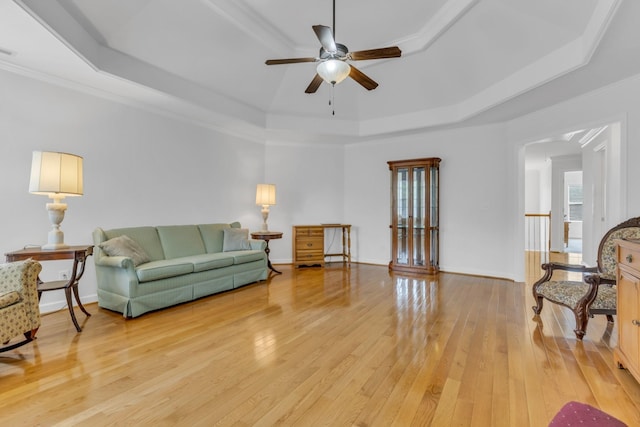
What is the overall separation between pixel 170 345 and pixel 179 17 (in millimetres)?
3477

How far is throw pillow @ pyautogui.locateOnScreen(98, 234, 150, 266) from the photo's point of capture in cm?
338

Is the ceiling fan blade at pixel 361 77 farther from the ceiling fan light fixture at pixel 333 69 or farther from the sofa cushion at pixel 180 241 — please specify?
the sofa cushion at pixel 180 241

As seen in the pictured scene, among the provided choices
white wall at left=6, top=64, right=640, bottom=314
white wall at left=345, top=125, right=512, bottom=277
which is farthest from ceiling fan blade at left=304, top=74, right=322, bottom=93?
white wall at left=345, top=125, right=512, bottom=277

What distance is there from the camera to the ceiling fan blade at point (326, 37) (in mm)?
2434

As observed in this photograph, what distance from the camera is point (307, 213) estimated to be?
6.54 m

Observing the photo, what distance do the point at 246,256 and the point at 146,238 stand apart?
134 cm

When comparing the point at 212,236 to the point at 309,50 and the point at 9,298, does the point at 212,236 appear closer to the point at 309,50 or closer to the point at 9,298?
the point at 9,298

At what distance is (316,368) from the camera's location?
2184 mm

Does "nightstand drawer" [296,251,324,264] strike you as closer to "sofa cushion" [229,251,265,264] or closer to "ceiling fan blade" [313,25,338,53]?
"sofa cushion" [229,251,265,264]

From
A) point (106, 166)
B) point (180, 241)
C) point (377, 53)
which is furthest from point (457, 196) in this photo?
point (106, 166)

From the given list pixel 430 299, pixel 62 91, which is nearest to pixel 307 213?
pixel 430 299

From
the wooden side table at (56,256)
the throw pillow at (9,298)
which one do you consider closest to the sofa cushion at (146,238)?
the wooden side table at (56,256)

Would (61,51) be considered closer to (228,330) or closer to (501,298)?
(228,330)

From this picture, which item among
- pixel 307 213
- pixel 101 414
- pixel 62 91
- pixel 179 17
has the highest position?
pixel 179 17
